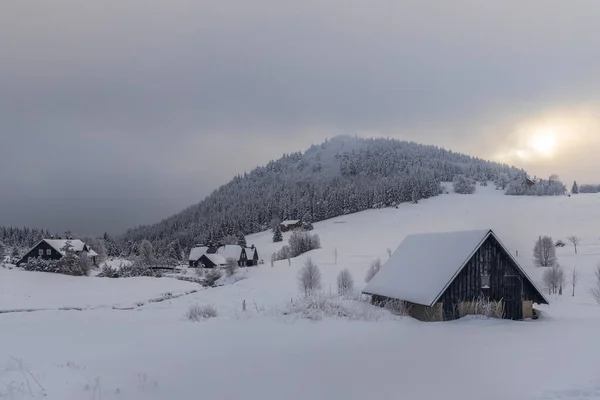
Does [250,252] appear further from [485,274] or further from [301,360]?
[301,360]

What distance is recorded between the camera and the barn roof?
21953 millimetres

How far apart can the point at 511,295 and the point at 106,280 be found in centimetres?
5305

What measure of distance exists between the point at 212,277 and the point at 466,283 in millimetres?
61873

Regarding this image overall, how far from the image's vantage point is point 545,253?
211ft

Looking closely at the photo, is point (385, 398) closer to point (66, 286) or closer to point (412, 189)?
point (66, 286)

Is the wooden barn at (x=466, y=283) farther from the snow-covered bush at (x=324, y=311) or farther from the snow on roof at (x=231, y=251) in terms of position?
the snow on roof at (x=231, y=251)

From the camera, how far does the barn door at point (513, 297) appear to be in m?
23.1

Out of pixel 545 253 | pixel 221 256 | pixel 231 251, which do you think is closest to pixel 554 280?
pixel 545 253

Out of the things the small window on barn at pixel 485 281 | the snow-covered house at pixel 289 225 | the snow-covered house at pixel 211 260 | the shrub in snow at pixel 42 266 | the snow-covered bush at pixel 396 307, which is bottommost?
the snow-covered house at pixel 211 260

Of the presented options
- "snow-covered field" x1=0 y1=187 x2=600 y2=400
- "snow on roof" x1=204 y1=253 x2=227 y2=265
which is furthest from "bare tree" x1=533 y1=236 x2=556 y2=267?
"snow on roof" x1=204 y1=253 x2=227 y2=265

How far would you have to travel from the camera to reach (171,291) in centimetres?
5619

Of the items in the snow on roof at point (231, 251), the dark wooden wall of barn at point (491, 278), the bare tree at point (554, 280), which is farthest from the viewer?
the snow on roof at point (231, 251)

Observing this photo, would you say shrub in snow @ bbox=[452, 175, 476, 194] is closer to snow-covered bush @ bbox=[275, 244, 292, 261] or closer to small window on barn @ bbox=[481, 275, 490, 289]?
snow-covered bush @ bbox=[275, 244, 292, 261]

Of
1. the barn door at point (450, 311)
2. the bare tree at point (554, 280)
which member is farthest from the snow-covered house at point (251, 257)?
the barn door at point (450, 311)
